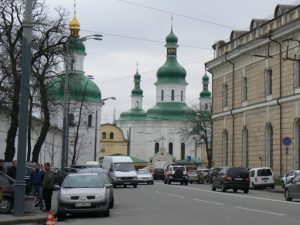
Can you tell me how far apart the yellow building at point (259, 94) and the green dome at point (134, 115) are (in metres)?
72.3

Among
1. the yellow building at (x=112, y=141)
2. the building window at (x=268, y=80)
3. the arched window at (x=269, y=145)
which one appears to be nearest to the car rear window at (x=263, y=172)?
the arched window at (x=269, y=145)

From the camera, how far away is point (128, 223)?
60.7ft

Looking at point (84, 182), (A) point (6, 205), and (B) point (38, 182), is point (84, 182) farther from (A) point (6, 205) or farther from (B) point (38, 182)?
(A) point (6, 205)

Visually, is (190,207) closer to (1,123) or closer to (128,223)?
(128,223)

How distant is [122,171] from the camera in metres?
48.2

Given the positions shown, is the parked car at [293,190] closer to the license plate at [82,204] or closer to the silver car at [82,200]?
the silver car at [82,200]

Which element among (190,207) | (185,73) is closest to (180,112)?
(185,73)

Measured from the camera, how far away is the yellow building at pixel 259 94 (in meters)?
50.5

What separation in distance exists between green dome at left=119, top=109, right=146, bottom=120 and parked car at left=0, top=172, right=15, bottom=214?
4644 inches

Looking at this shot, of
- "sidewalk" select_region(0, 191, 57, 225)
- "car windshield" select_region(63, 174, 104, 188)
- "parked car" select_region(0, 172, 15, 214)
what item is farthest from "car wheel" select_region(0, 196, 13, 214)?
"car windshield" select_region(63, 174, 104, 188)

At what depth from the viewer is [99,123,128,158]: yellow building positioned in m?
128

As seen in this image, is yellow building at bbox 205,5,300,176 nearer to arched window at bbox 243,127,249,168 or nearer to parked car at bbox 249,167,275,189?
arched window at bbox 243,127,249,168

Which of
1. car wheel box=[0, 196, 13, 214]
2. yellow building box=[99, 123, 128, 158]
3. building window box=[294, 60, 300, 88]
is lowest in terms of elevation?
car wheel box=[0, 196, 13, 214]

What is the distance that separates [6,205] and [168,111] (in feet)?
368
